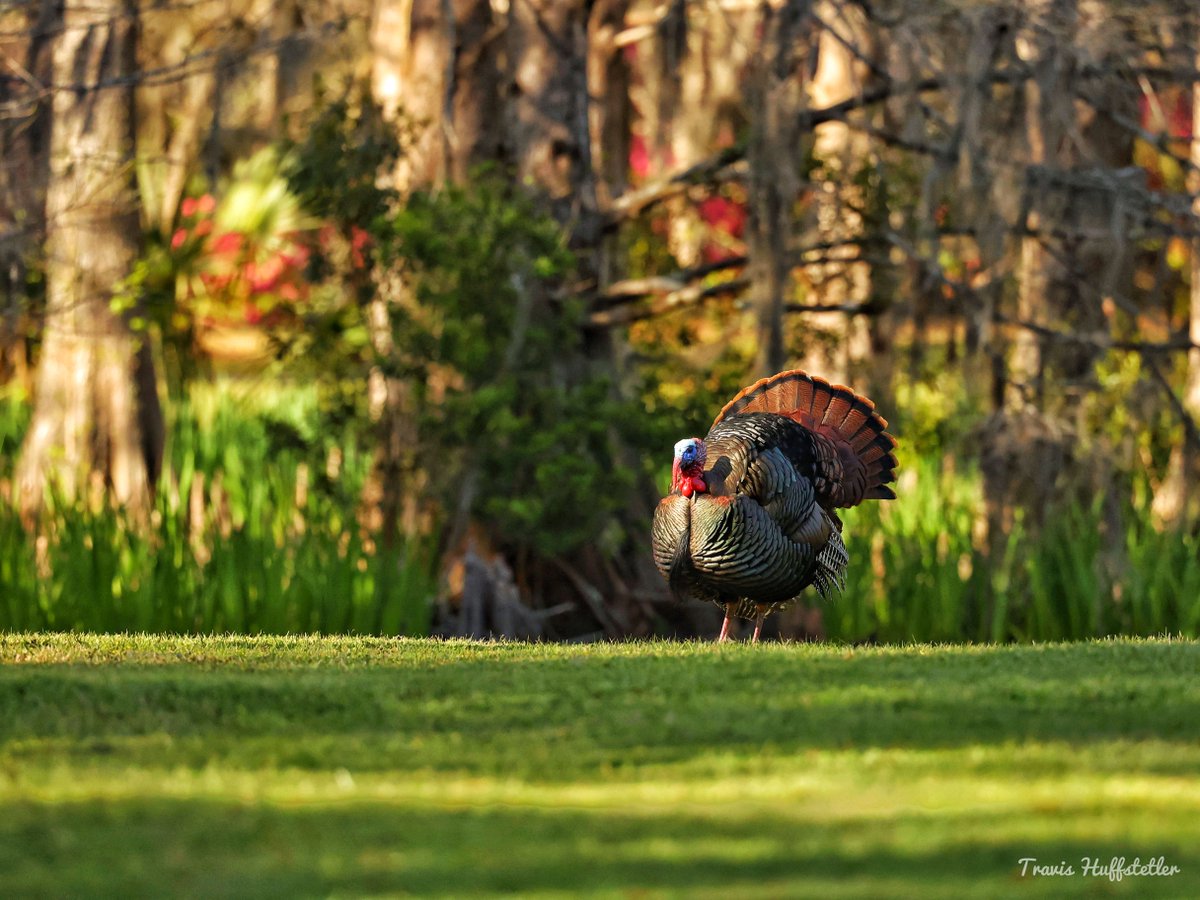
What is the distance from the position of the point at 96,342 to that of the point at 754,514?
716 centimetres

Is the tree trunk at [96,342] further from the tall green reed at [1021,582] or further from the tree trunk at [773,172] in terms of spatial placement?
the tall green reed at [1021,582]

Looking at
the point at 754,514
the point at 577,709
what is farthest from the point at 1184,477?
the point at 577,709

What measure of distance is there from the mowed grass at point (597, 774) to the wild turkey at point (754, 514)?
0.93 meters

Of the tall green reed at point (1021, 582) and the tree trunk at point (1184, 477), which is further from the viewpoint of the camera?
the tree trunk at point (1184, 477)

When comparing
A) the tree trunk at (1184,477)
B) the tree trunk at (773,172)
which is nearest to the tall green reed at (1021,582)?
the tree trunk at (1184,477)

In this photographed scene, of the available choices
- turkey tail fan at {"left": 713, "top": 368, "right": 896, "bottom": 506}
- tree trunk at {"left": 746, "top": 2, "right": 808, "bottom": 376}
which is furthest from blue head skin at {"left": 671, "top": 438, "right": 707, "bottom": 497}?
tree trunk at {"left": 746, "top": 2, "right": 808, "bottom": 376}

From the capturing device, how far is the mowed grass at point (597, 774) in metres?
3.98

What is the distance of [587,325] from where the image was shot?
12742 mm

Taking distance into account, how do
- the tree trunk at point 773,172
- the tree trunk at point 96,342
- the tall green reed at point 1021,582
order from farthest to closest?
the tree trunk at point 96,342 → the tall green reed at point 1021,582 → the tree trunk at point 773,172

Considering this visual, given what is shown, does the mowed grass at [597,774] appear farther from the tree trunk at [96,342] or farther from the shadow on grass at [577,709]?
the tree trunk at [96,342]

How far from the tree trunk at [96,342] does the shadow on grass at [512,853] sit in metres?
9.54

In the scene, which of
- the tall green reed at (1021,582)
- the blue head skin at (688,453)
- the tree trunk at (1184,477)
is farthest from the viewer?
the tree trunk at (1184,477)
